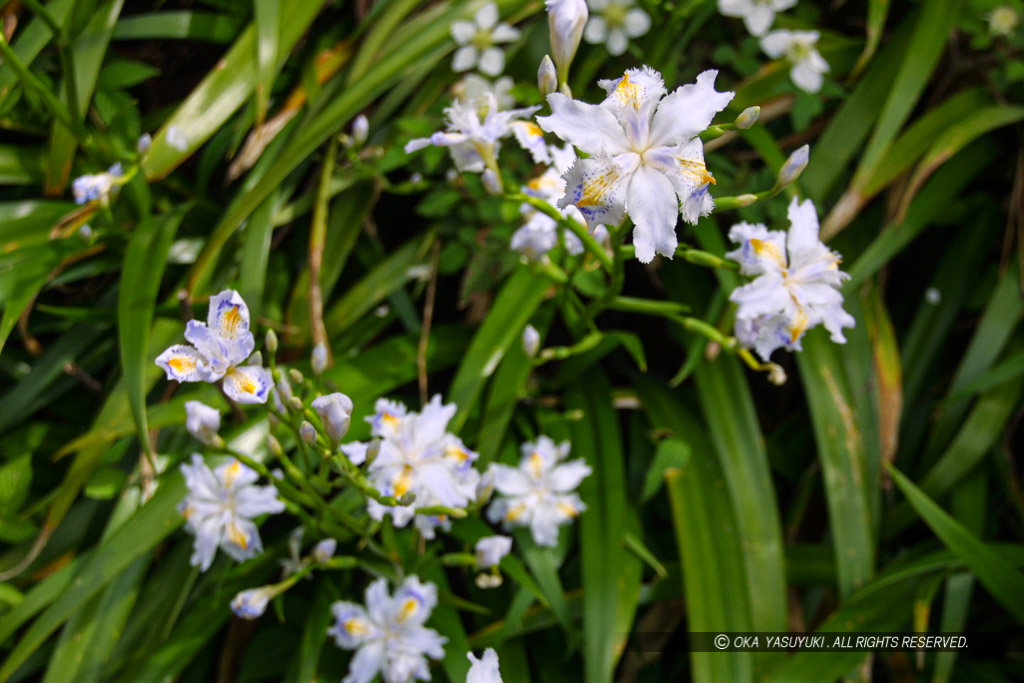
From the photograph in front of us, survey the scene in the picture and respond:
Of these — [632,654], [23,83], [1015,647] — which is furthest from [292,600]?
[1015,647]

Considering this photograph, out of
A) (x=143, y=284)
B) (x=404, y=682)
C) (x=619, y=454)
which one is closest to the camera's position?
(x=404, y=682)

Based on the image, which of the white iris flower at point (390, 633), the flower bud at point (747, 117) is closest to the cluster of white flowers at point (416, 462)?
the white iris flower at point (390, 633)

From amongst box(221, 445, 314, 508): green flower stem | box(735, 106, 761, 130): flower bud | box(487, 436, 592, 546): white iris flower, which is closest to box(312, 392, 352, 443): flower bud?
box(221, 445, 314, 508): green flower stem

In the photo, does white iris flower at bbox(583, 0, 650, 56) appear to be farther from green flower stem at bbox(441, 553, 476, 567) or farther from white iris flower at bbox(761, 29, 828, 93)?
green flower stem at bbox(441, 553, 476, 567)

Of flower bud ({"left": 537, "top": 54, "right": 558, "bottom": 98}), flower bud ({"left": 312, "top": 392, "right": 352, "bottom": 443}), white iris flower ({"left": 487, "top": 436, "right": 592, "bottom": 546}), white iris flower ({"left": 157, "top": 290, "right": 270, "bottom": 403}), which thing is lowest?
white iris flower ({"left": 487, "top": 436, "right": 592, "bottom": 546})

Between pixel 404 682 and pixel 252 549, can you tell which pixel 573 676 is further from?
pixel 252 549

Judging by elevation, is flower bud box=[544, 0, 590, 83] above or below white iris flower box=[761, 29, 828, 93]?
below
